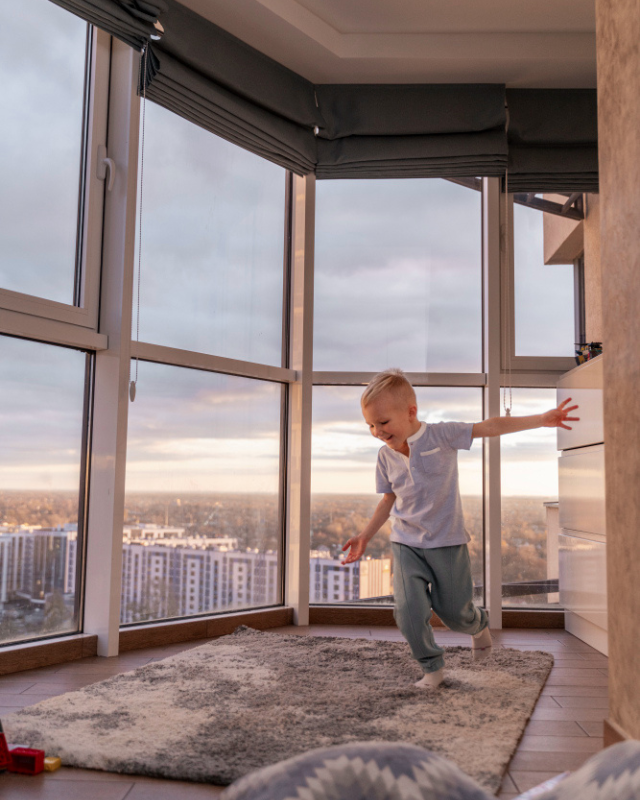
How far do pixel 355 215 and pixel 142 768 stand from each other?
2896 mm

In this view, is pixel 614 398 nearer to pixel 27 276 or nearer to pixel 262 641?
pixel 262 641

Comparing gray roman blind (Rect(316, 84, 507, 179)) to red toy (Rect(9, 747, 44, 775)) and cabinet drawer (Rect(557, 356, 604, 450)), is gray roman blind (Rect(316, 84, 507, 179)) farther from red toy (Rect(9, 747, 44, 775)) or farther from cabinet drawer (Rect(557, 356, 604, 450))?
red toy (Rect(9, 747, 44, 775))

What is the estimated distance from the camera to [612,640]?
173 centimetres

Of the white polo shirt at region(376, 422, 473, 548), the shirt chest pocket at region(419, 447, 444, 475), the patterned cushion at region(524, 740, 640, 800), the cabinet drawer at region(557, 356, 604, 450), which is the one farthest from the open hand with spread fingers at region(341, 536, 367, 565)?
the patterned cushion at region(524, 740, 640, 800)

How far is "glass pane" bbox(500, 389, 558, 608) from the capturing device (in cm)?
361

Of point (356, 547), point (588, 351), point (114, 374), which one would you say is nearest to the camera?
point (356, 547)

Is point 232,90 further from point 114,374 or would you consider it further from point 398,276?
point 114,374

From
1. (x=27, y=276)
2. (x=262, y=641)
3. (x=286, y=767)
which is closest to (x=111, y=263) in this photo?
(x=27, y=276)

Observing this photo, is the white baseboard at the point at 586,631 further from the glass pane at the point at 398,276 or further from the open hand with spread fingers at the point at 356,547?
the glass pane at the point at 398,276

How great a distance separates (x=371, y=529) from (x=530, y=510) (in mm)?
1376

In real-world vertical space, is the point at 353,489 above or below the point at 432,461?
below

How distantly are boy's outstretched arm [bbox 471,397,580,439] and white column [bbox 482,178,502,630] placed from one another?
1.10 m

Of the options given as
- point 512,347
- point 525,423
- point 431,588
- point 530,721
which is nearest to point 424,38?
point 512,347

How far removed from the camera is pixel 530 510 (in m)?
3.67
